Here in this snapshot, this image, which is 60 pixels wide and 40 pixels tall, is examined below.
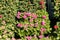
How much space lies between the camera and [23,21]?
211 inches

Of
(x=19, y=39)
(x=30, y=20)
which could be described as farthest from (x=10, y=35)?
(x=30, y=20)

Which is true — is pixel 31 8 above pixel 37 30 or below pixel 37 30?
above

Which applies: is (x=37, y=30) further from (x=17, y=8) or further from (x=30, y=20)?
(x=17, y=8)

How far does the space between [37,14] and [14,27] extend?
25.4 inches

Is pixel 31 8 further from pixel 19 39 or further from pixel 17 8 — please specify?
pixel 19 39

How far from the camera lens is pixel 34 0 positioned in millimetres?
5633

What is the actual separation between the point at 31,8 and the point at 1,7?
0.75 meters

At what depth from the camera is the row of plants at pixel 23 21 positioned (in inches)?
205

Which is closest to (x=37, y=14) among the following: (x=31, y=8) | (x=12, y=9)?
(x=31, y=8)

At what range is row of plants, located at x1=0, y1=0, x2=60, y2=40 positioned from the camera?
5211 millimetres

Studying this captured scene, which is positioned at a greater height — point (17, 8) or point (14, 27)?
point (17, 8)

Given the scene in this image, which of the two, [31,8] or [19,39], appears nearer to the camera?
[19,39]

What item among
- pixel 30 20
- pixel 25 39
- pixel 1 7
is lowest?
pixel 25 39

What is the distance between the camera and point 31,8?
18.4 feet
